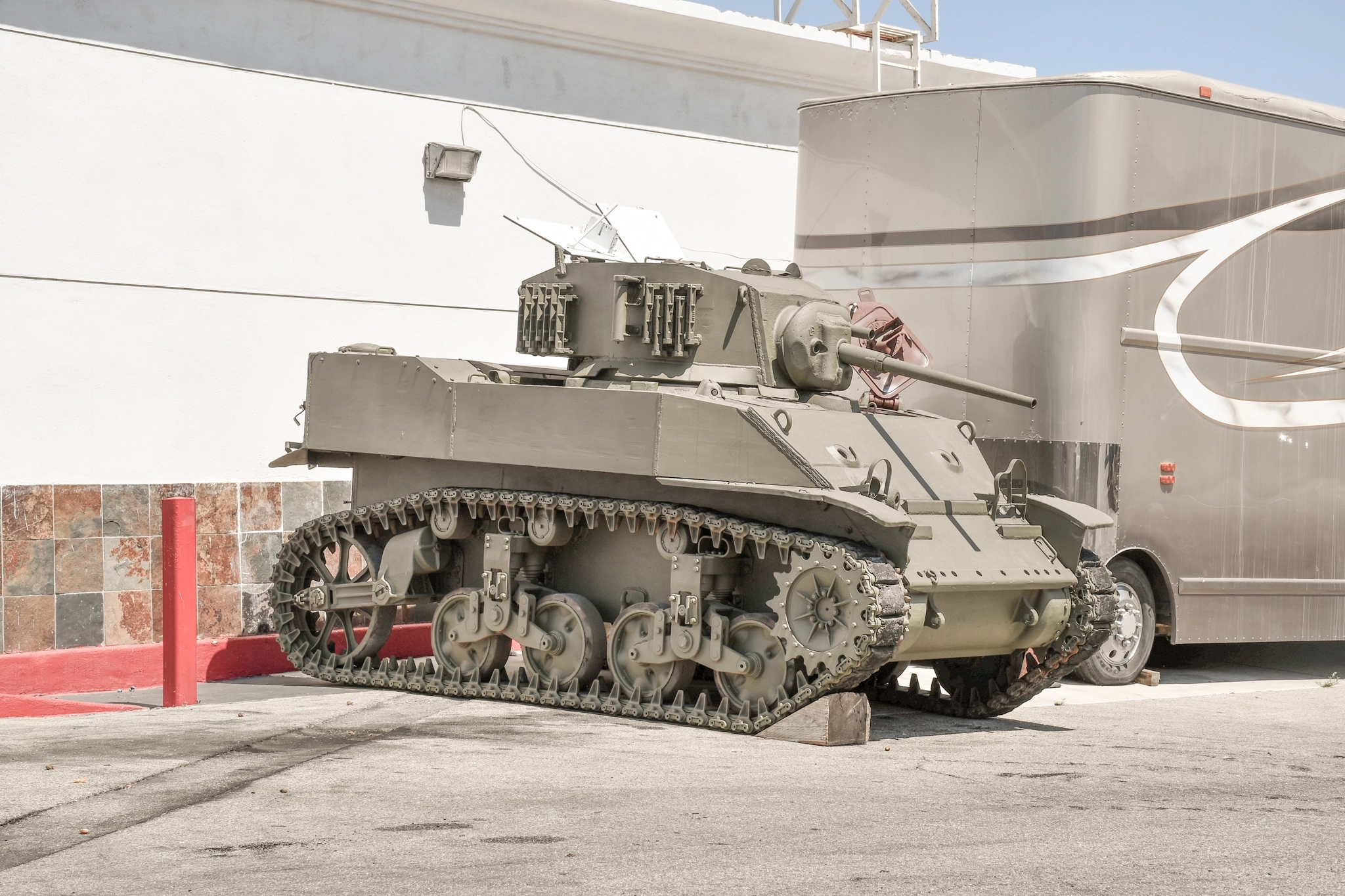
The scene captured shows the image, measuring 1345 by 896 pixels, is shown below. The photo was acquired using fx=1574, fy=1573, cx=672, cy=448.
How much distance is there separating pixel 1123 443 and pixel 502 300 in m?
6.33

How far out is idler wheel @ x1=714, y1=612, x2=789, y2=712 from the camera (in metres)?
9.59

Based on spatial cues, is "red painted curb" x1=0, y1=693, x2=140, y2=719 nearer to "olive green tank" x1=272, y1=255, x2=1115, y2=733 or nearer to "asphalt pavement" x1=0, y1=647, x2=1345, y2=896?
"asphalt pavement" x1=0, y1=647, x2=1345, y2=896

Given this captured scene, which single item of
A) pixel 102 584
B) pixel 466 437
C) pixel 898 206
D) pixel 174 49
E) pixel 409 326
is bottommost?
pixel 102 584

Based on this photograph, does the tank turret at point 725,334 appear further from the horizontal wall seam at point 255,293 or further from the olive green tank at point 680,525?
the horizontal wall seam at point 255,293

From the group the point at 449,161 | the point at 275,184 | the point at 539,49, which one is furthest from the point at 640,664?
the point at 539,49

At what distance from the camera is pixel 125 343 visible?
13258mm

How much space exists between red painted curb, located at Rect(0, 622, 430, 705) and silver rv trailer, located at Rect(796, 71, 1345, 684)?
4933mm

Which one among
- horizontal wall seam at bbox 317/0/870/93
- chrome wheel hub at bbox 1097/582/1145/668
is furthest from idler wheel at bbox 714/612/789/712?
horizontal wall seam at bbox 317/0/870/93

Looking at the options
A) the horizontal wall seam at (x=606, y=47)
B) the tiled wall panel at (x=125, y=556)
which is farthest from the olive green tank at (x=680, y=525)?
the horizontal wall seam at (x=606, y=47)

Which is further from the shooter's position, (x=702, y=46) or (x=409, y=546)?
(x=702, y=46)

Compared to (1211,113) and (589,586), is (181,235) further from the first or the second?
(1211,113)

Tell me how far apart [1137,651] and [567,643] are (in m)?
5.29

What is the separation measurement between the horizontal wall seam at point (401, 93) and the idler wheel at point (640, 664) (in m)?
6.71

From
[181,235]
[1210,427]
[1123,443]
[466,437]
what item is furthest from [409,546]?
[1210,427]
